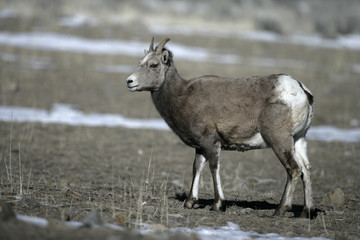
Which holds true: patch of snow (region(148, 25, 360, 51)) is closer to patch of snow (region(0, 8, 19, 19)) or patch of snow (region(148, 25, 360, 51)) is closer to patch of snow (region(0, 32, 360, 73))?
patch of snow (region(0, 32, 360, 73))

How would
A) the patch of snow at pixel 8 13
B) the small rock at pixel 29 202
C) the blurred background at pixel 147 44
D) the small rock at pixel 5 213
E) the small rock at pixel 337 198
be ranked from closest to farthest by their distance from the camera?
the small rock at pixel 5 213
the small rock at pixel 29 202
the small rock at pixel 337 198
the blurred background at pixel 147 44
the patch of snow at pixel 8 13

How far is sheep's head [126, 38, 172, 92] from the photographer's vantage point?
29.5 ft

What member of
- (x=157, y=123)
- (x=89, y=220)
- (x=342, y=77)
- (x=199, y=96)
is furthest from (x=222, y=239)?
(x=342, y=77)

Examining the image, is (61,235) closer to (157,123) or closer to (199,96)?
(199,96)

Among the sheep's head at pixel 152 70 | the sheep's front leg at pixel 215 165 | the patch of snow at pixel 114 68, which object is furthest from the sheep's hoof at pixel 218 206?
the patch of snow at pixel 114 68

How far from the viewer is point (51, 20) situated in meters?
36.6

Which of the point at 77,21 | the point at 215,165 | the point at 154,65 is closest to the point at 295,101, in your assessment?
the point at 215,165

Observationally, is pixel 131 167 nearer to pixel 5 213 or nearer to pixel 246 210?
pixel 246 210

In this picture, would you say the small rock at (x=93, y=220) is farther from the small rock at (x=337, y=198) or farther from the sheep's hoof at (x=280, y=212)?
the small rock at (x=337, y=198)

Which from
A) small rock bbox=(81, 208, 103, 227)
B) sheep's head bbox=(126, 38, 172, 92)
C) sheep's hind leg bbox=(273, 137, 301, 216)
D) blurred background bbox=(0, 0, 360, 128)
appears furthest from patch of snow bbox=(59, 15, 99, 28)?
small rock bbox=(81, 208, 103, 227)

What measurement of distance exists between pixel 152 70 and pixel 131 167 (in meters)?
4.48

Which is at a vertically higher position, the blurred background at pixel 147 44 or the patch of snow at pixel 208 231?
the blurred background at pixel 147 44

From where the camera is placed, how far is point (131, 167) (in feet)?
42.6

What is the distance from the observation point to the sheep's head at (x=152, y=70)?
354 inches
